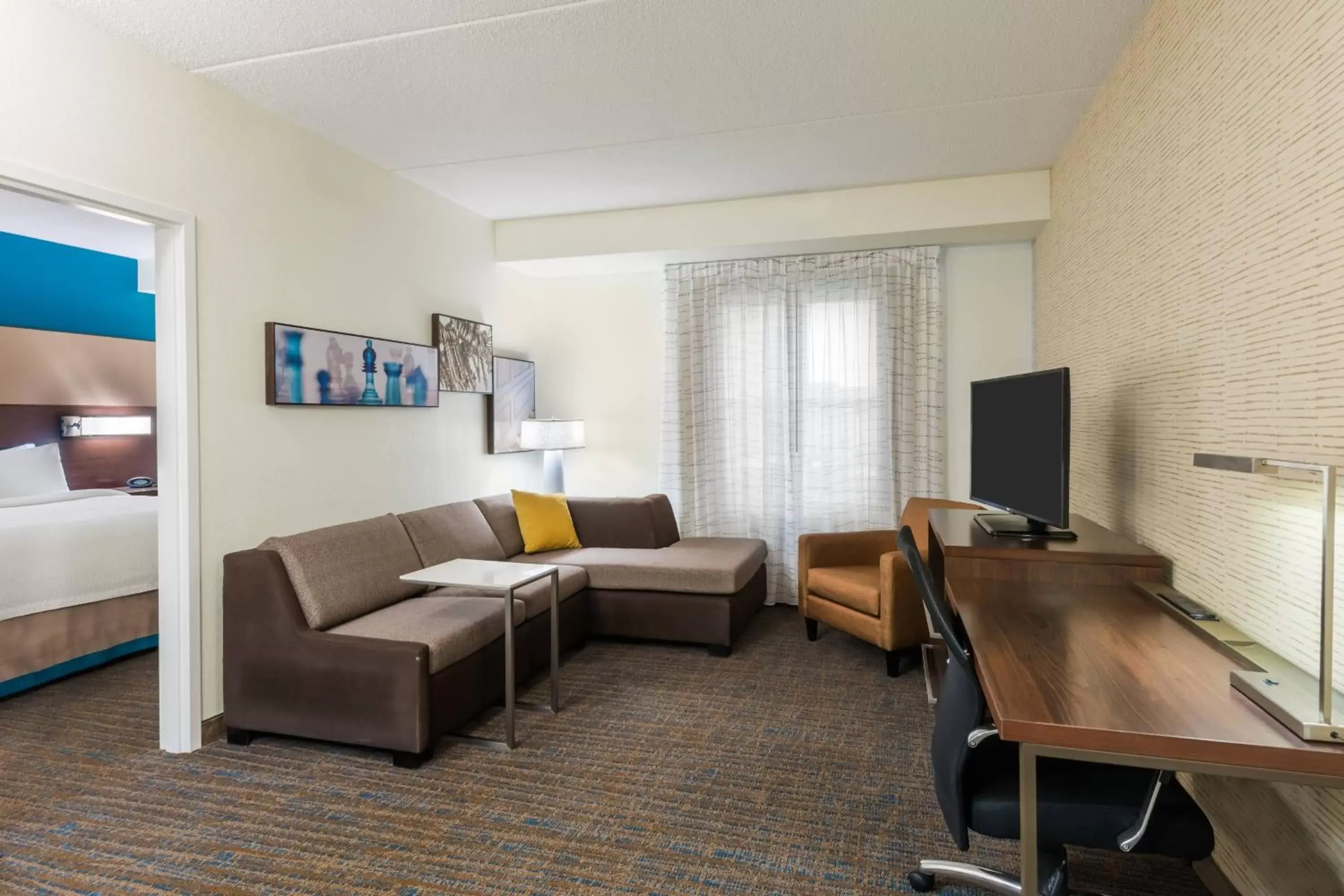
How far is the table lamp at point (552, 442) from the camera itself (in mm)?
5211

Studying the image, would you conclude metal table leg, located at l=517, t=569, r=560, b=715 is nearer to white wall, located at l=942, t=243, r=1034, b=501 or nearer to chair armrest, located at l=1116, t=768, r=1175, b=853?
chair armrest, located at l=1116, t=768, r=1175, b=853

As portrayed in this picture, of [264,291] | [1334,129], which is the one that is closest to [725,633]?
[264,291]

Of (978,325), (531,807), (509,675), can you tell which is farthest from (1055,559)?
(978,325)

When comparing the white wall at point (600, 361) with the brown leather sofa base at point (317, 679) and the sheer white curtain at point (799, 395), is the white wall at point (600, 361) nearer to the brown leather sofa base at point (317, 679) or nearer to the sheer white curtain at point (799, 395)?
the sheer white curtain at point (799, 395)

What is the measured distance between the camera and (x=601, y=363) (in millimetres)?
5660

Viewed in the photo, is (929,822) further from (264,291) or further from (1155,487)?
(264,291)

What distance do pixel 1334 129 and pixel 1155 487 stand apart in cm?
129

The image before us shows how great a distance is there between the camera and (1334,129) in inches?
58.9

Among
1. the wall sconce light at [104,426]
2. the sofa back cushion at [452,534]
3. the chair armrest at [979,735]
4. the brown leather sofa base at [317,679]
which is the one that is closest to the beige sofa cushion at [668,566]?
the sofa back cushion at [452,534]

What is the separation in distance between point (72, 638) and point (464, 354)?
248 centimetres

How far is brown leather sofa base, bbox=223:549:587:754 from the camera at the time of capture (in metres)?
2.79

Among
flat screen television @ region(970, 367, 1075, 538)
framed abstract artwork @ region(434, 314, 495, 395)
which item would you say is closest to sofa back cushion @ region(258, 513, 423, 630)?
framed abstract artwork @ region(434, 314, 495, 395)

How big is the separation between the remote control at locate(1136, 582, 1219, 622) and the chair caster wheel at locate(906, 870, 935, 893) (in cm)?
97

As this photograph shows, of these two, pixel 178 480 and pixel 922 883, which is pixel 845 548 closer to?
pixel 922 883
